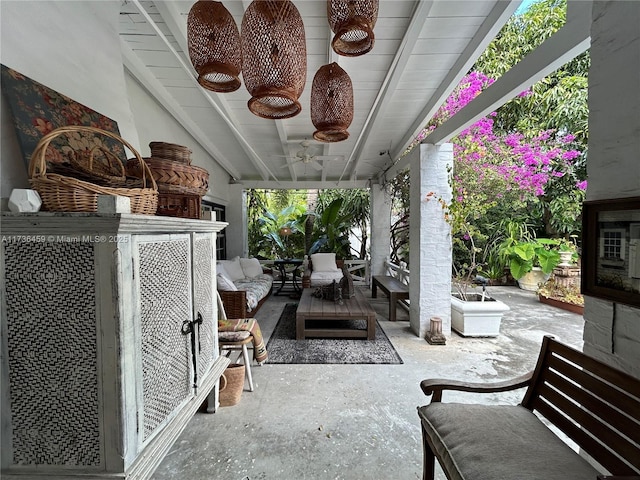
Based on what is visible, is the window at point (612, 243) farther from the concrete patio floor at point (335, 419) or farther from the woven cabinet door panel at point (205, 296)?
the woven cabinet door panel at point (205, 296)

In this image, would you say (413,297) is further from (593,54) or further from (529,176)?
(593,54)

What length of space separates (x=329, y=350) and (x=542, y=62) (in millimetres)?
3169

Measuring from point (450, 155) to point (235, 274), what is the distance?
4.10m

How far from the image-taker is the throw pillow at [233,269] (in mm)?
5075

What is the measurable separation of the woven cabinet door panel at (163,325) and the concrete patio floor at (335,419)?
2.23 ft

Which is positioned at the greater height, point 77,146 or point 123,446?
point 77,146

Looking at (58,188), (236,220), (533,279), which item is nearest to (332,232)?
(236,220)

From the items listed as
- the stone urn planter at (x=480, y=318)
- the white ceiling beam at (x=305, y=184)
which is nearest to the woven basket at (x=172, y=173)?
the stone urn planter at (x=480, y=318)

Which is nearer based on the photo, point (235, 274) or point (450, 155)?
point (450, 155)

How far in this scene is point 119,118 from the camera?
1.79 m

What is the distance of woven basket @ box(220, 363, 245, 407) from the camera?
7.16 ft

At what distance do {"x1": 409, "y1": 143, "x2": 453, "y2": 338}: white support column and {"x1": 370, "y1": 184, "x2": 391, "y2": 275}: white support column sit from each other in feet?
9.18

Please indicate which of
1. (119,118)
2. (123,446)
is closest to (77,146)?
(119,118)

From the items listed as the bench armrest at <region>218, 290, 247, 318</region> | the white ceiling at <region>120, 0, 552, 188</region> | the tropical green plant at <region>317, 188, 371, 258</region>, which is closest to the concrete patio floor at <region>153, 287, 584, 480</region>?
the bench armrest at <region>218, 290, 247, 318</region>
